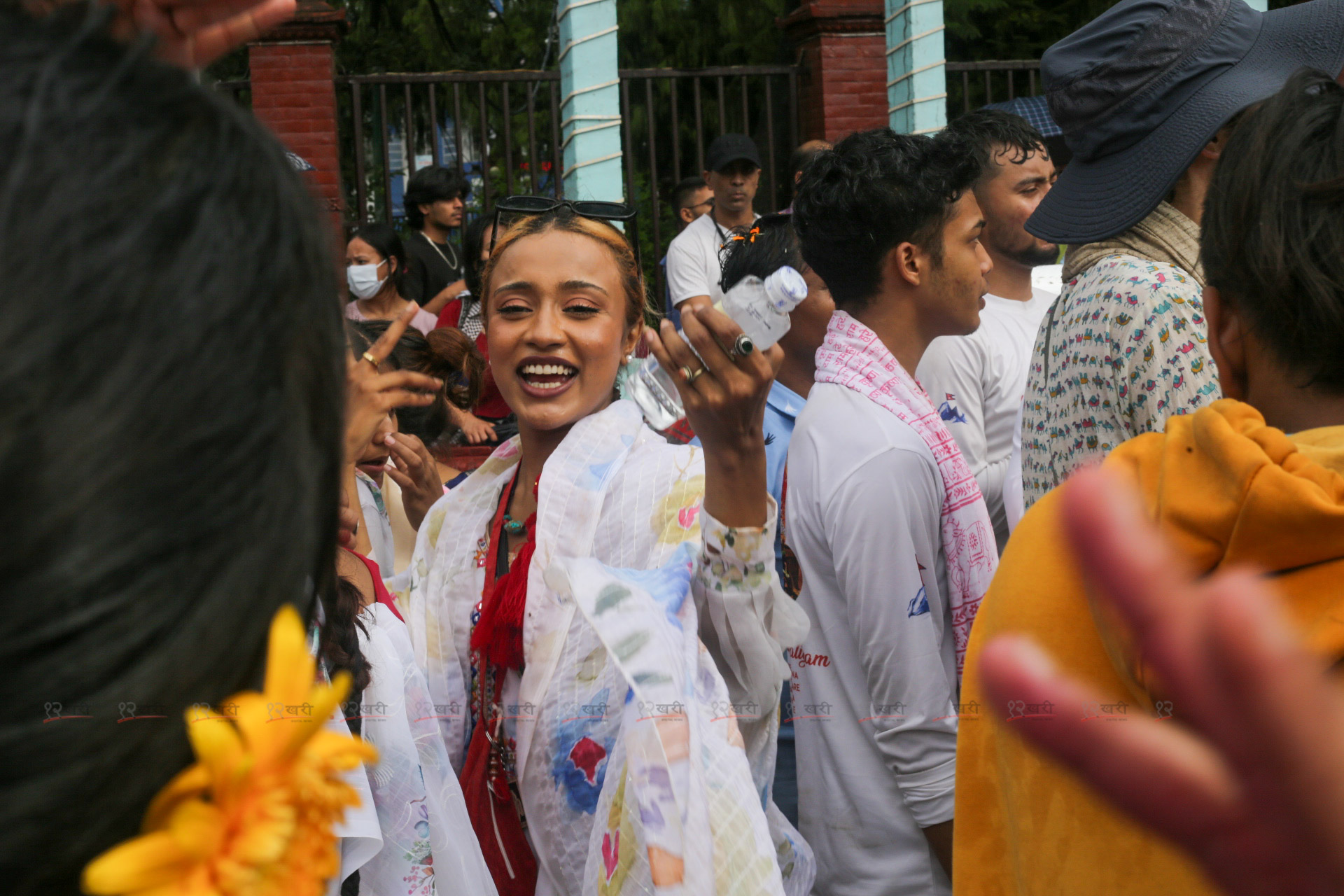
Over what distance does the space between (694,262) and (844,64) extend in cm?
280

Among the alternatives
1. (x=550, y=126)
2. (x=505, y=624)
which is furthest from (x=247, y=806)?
(x=550, y=126)

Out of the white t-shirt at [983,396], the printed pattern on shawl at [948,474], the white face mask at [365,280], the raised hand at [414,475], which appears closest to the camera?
the printed pattern on shawl at [948,474]

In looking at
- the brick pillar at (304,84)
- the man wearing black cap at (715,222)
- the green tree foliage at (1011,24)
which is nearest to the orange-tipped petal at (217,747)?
the man wearing black cap at (715,222)

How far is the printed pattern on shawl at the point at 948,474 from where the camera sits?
242cm

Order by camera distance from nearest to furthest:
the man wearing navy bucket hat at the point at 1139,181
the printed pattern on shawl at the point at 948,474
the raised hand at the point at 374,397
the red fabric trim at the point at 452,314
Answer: the raised hand at the point at 374,397, the man wearing navy bucket hat at the point at 1139,181, the printed pattern on shawl at the point at 948,474, the red fabric trim at the point at 452,314

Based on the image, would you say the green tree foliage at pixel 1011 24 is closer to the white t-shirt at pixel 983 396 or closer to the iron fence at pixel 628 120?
the iron fence at pixel 628 120

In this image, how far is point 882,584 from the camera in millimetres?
2295

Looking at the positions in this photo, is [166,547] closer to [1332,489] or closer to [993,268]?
[1332,489]

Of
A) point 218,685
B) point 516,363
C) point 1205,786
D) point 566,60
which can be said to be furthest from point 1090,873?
point 566,60

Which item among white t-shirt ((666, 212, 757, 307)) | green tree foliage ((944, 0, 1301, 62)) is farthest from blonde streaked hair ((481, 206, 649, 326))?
green tree foliage ((944, 0, 1301, 62))

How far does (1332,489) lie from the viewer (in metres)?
1.05

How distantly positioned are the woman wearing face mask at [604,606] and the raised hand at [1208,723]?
3.78ft

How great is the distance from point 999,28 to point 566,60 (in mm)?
5414

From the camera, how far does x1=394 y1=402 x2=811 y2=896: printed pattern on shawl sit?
6.38 feet
